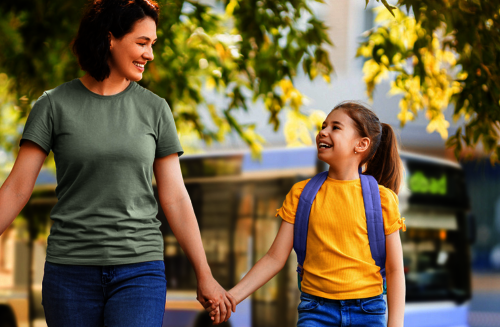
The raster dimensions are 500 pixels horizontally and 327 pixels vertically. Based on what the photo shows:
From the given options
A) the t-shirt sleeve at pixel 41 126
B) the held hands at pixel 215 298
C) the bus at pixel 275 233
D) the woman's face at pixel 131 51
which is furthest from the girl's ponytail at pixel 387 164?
the bus at pixel 275 233

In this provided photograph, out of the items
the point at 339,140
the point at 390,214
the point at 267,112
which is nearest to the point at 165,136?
the point at 339,140

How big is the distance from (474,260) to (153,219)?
74.9 ft

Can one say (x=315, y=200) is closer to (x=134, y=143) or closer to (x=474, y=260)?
(x=134, y=143)

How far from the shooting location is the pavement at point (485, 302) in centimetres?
1509

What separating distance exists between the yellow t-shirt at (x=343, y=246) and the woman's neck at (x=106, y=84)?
2.88 feet

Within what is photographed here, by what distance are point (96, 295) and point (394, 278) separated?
1.09m

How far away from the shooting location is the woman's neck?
8.02 feet

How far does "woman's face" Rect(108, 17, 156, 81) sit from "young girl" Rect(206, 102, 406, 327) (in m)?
0.76

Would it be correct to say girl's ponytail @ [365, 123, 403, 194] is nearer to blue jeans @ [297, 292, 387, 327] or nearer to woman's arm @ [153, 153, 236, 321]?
blue jeans @ [297, 292, 387, 327]

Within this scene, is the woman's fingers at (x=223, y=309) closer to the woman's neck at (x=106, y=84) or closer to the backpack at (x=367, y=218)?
the backpack at (x=367, y=218)

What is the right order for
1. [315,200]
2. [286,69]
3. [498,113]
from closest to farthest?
[315,200] → [498,113] → [286,69]

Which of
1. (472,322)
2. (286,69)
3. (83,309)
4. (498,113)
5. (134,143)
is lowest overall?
(472,322)

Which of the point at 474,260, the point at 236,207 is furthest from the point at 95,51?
the point at 474,260

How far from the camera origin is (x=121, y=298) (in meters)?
2.28
